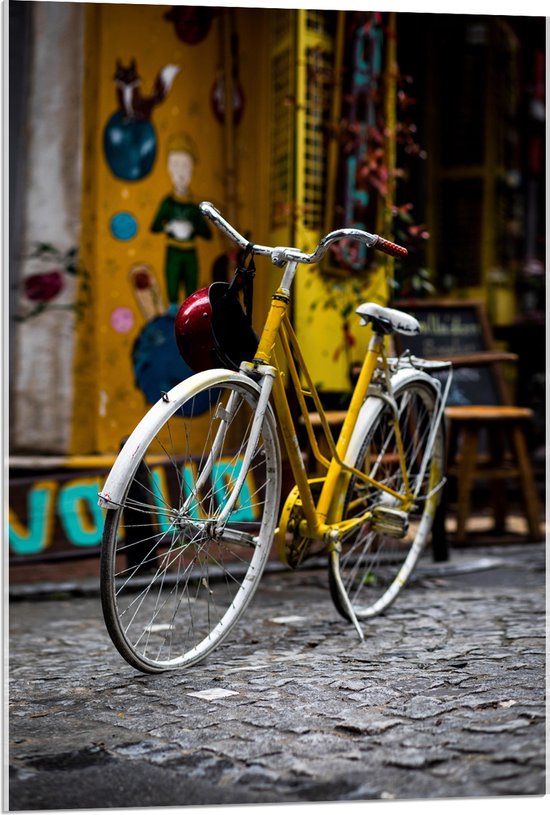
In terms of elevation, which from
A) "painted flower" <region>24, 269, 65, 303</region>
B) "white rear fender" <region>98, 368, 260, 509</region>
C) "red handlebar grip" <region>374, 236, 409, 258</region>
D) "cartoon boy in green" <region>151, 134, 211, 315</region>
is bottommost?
"white rear fender" <region>98, 368, 260, 509</region>

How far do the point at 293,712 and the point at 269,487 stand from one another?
731mm

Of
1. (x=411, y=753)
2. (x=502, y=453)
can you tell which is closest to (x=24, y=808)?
(x=411, y=753)

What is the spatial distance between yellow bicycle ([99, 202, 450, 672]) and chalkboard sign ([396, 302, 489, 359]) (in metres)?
1.46

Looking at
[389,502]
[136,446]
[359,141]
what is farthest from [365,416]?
[359,141]

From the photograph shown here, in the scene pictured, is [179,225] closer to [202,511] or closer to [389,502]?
[389,502]

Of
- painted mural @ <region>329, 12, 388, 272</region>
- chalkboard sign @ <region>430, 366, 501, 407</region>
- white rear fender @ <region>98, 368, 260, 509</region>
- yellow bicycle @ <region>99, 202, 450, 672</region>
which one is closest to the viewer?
white rear fender @ <region>98, 368, 260, 509</region>

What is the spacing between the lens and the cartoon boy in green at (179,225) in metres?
4.74

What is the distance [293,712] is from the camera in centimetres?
235

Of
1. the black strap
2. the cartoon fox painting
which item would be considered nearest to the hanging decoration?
the cartoon fox painting

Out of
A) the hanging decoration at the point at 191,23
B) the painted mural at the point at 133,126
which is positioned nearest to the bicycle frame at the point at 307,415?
the painted mural at the point at 133,126

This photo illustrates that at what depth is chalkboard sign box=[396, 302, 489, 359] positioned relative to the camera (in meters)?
5.10

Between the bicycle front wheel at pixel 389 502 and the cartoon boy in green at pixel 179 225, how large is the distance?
162 cm

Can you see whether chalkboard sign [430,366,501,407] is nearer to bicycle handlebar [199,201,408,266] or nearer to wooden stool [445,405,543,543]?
wooden stool [445,405,543,543]

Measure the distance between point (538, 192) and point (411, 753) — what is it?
23.0ft
